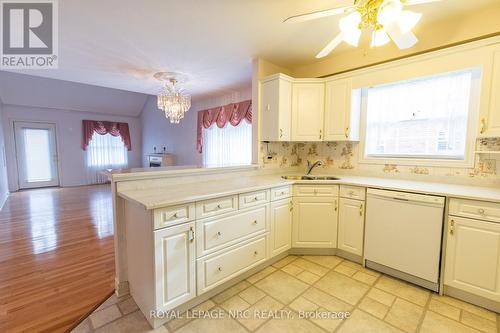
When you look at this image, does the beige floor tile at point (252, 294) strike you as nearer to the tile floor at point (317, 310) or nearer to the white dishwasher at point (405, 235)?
the tile floor at point (317, 310)

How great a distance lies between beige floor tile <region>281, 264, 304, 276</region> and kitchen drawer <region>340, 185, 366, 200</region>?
36.4 inches

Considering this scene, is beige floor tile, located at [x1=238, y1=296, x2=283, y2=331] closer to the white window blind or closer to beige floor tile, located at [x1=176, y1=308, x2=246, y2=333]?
beige floor tile, located at [x1=176, y1=308, x2=246, y2=333]

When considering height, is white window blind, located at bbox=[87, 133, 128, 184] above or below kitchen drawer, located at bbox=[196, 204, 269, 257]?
above

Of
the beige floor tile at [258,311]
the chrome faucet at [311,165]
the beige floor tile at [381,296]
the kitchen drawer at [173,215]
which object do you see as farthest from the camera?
the chrome faucet at [311,165]

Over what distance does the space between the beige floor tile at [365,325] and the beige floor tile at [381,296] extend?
0.83 ft

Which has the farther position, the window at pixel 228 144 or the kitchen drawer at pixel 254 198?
the window at pixel 228 144

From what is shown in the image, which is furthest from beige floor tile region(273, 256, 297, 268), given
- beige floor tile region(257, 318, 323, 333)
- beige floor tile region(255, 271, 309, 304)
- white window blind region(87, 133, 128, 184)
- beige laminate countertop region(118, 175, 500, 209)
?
white window blind region(87, 133, 128, 184)

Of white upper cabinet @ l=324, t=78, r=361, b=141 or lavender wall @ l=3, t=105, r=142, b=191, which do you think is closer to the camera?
white upper cabinet @ l=324, t=78, r=361, b=141

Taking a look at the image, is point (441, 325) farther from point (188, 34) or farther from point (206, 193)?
point (188, 34)

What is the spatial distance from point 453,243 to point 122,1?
3375mm

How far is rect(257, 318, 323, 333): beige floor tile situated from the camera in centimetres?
162

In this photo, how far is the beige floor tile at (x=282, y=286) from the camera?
1.98 meters

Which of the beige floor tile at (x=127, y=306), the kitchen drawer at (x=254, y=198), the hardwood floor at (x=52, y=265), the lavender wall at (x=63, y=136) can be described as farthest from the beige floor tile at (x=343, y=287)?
the lavender wall at (x=63, y=136)

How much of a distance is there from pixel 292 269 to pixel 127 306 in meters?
1.54
